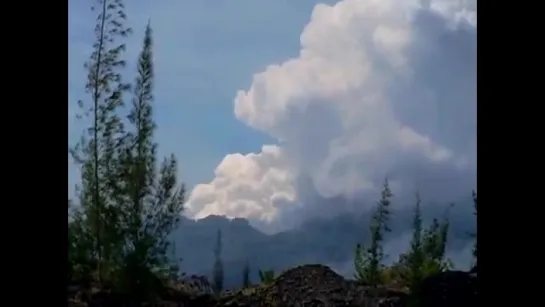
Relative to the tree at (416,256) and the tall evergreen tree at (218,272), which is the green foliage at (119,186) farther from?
the tree at (416,256)

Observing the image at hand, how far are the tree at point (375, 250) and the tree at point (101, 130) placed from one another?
0.43 metres

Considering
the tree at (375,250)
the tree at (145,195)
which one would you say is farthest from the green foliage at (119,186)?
the tree at (375,250)

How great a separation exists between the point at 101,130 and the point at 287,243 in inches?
14.9

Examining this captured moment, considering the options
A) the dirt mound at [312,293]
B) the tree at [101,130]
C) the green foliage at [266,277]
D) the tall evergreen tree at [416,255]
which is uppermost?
the tree at [101,130]

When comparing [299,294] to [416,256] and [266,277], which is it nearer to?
[266,277]

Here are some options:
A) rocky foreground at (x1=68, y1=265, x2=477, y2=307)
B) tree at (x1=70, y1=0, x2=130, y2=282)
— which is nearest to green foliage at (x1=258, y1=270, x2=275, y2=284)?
rocky foreground at (x1=68, y1=265, x2=477, y2=307)

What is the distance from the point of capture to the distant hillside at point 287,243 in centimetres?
123

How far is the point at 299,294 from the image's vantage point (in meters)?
1.25

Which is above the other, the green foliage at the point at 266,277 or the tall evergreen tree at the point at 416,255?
the tall evergreen tree at the point at 416,255

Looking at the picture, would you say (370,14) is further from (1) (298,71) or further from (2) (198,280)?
(2) (198,280)

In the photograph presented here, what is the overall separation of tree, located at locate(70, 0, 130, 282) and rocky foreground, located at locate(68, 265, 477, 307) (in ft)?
0.21

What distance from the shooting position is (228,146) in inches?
49.1

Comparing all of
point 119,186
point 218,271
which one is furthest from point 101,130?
point 218,271

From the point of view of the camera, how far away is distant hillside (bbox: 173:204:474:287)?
1233mm
